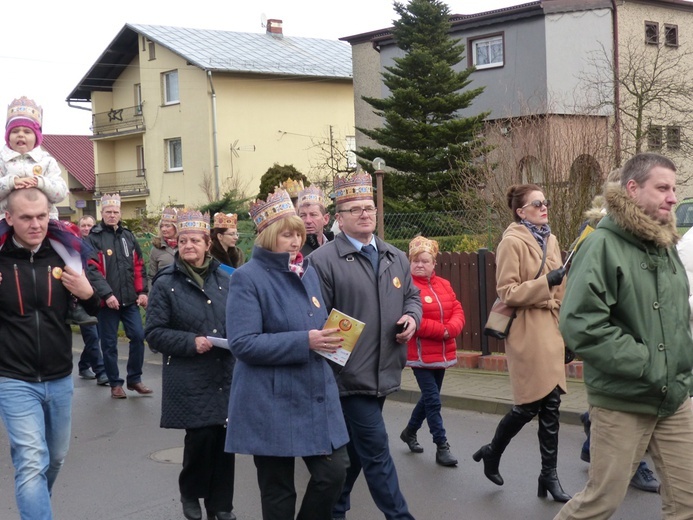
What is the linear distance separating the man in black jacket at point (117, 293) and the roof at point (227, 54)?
3004 centimetres

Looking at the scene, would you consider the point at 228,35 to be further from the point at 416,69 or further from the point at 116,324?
the point at 116,324

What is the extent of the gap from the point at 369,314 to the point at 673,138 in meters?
23.2

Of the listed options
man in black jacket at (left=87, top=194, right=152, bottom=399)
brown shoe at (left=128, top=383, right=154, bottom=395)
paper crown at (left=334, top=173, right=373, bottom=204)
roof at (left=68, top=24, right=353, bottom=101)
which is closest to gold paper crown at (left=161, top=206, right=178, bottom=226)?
man in black jacket at (left=87, top=194, right=152, bottom=399)

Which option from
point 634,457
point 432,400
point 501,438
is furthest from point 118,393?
point 634,457

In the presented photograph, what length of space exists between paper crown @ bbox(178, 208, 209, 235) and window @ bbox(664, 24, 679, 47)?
2769 centimetres

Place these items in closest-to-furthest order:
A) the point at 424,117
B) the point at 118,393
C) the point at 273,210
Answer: the point at 273,210
the point at 118,393
the point at 424,117

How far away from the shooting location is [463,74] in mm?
24812

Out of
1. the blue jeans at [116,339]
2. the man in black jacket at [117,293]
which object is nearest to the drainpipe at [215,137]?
the man in black jacket at [117,293]

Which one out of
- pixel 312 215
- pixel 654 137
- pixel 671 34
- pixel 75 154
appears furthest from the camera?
pixel 75 154

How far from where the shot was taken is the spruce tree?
78.2 ft

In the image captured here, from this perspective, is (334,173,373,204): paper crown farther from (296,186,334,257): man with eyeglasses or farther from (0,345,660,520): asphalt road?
(0,345,660,520): asphalt road

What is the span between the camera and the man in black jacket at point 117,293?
1078 cm

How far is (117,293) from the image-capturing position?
1088 centimetres

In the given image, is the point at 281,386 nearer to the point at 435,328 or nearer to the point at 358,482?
the point at 358,482
